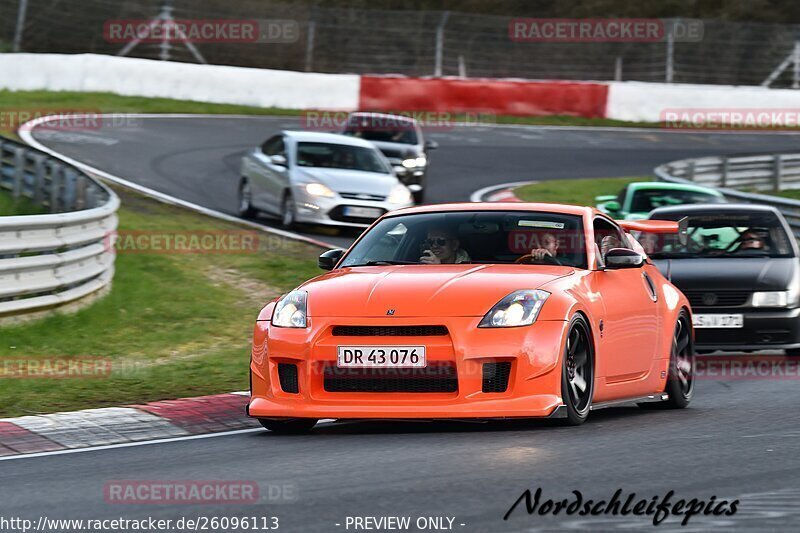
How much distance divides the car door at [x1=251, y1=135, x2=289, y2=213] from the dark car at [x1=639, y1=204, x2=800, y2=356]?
8.51 meters

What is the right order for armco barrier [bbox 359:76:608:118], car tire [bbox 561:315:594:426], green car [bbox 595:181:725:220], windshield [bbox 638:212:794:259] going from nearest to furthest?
car tire [bbox 561:315:594:426] → windshield [bbox 638:212:794:259] → green car [bbox 595:181:725:220] → armco barrier [bbox 359:76:608:118]

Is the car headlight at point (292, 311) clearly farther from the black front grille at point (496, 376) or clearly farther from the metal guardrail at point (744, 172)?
the metal guardrail at point (744, 172)

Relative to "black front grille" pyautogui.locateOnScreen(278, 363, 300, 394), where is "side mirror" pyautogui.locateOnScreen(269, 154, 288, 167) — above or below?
below

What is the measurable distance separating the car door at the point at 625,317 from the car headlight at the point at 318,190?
11.2m

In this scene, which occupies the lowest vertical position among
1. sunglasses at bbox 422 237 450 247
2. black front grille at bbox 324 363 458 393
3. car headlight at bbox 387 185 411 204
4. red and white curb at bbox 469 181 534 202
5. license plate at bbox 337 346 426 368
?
red and white curb at bbox 469 181 534 202

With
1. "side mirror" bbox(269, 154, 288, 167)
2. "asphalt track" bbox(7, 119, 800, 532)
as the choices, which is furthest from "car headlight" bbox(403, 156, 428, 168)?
"asphalt track" bbox(7, 119, 800, 532)

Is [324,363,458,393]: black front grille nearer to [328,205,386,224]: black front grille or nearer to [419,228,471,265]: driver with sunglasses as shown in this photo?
[419,228,471,265]: driver with sunglasses

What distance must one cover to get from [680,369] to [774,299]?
349cm

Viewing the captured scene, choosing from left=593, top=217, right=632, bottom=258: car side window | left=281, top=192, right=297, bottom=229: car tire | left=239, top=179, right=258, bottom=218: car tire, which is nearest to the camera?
left=593, top=217, right=632, bottom=258: car side window

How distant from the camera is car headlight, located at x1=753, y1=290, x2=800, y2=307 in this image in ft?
43.8

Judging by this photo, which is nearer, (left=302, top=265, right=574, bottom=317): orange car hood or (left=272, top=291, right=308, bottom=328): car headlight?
(left=302, top=265, right=574, bottom=317): orange car hood

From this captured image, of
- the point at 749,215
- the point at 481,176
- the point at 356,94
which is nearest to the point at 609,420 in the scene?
the point at 749,215

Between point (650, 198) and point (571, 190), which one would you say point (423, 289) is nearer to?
point (650, 198)

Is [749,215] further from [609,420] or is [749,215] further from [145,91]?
[145,91]
